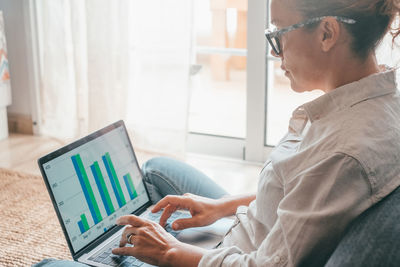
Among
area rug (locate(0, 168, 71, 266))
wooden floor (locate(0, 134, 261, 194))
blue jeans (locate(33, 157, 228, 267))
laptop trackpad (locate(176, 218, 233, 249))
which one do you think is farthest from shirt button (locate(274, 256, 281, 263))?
wooden floor (locate(0, 134, 261, 194))

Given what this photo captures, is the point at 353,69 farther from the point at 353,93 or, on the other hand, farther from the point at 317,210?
the point at 317,210

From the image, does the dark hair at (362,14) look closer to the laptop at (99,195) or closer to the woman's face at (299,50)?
the woman's face at (299,50)

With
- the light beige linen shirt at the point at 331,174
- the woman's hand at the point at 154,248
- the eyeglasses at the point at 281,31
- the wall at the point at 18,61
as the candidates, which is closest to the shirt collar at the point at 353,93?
the light beige linen shirt at the point at 331,174

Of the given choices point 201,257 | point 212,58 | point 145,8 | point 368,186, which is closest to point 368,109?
point 368,186

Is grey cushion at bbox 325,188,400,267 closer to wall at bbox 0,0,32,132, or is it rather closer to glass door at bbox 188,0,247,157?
glass door at bbox 188,0,247,157

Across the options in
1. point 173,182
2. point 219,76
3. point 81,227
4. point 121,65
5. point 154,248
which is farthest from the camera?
point 219,76

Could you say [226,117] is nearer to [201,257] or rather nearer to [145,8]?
[145,8]

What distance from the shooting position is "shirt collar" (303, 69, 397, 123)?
994mm

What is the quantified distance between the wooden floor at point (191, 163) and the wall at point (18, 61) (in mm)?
169

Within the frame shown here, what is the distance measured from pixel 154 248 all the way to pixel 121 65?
6.19 ft

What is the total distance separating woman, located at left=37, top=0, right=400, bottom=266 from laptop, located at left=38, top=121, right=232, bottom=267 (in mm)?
93

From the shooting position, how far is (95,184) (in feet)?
4.27

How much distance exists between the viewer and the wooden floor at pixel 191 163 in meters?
2.75

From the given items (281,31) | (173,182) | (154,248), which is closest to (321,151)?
(281,31)
